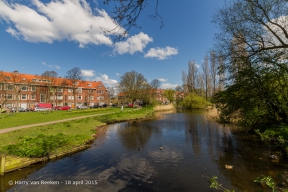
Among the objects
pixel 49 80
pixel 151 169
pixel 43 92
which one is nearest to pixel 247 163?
pixel 151 169

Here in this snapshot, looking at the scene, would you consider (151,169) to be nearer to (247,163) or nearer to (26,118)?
(247,163)

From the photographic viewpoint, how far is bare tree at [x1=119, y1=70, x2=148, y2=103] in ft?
→ 183

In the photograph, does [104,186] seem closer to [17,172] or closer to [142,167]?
[142,167]

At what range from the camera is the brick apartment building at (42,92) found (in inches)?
1769

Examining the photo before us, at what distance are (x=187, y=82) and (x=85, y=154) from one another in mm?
55765

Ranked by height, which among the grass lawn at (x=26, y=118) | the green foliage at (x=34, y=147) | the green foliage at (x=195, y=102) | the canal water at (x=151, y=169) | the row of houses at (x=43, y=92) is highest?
the row of houses at (x=43, y=92)

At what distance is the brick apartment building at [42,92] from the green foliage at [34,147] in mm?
39422

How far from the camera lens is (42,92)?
52.2 m

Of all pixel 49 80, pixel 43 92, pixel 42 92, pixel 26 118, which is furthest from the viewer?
pixel 43 92

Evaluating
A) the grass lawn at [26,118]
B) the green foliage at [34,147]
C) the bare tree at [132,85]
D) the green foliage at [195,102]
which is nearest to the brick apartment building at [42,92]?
the bare tree at [132,85]

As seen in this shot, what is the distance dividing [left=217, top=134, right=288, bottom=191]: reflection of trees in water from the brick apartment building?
47.6 meters

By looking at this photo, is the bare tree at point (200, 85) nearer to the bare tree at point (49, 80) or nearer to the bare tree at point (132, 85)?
the bare tree at point (132, 85)

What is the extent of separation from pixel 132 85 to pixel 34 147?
160ft

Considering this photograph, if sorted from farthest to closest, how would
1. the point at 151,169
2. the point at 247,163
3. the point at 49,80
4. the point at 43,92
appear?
the point at 43,92
the point at 49,80
the point at 247,163
the point at 151,169
